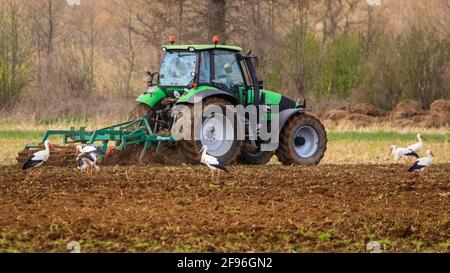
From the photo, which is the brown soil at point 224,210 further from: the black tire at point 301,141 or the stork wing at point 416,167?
the black tire at point 301,141

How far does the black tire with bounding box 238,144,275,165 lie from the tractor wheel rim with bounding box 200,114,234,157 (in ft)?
3.70

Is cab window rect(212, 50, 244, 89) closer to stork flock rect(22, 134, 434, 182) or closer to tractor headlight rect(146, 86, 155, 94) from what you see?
tractor headlight rect(146, 86, 155, 94)

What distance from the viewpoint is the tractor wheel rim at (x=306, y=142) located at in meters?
17.1

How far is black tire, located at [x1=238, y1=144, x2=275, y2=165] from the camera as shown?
17.0 meters

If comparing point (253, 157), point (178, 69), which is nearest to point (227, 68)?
point (178, 69)

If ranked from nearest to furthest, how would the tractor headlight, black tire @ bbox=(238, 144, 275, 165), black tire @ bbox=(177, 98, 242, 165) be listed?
black tire @ bbox=(177, 98, 242, 165), the tractor headlight, black tire @ bbox=(238, 144, 275, 165)

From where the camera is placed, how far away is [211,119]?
15.8m

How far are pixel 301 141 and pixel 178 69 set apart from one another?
2.78 meters

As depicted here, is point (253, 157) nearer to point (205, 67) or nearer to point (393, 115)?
point (205, 67)

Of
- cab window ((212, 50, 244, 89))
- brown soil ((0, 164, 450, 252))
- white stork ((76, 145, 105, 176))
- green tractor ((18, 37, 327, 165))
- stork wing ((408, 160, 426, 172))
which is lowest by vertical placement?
brown soil ((0, 164, 450, 252))

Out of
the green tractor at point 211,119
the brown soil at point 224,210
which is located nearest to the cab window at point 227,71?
the green tractor at point 211,119

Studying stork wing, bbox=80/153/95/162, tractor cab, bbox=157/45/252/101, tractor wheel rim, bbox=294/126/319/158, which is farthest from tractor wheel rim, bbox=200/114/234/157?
stork wing, bbox=80/153/95/162
